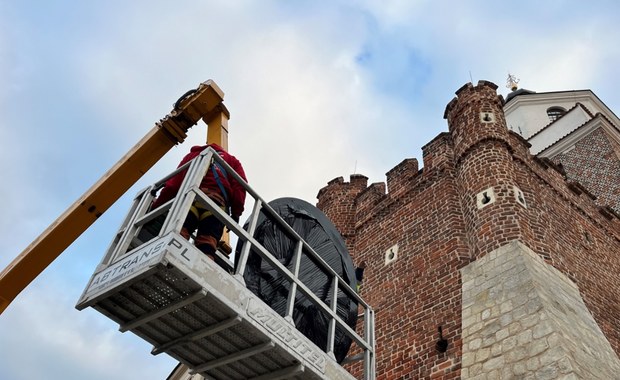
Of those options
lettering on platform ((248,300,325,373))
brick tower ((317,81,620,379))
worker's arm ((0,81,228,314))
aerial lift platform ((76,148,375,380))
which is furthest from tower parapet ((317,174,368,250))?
aerial lift platform ((76,148,375,380))

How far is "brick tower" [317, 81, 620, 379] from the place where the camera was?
795cm

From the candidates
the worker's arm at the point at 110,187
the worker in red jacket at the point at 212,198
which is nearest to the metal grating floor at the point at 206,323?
the worker in red jacket at the point at 212,198

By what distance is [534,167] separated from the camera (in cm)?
1207

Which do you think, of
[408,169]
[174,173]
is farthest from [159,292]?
[408,169]

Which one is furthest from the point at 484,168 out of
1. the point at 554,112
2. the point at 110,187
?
the point at 554,112

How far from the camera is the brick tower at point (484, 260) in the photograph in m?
7.95

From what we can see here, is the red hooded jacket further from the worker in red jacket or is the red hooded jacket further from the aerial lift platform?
the aerial lift platform

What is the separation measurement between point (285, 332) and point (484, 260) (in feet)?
18.5

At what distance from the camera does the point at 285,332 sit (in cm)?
477

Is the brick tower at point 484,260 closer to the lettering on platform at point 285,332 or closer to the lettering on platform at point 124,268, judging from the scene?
the lettering on platform at point 285,332

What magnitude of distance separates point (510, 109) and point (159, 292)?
24369 millimetres

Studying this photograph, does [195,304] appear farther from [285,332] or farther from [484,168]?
[484,168]

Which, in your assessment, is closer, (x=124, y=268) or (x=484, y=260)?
(x=124, y=268)

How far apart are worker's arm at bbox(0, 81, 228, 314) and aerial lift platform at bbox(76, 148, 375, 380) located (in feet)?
13.4
